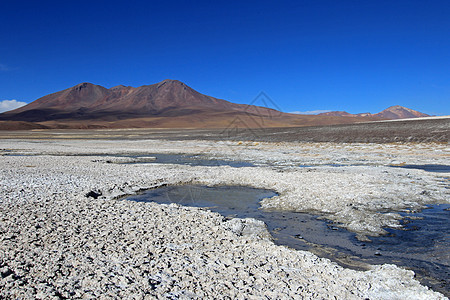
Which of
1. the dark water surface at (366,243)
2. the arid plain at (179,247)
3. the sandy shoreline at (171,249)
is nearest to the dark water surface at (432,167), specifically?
the arid plain at (179,247)

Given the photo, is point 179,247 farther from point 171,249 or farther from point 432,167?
point 432,167

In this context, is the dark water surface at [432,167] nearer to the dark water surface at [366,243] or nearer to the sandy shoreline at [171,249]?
the sandy shoreline at [171,249]

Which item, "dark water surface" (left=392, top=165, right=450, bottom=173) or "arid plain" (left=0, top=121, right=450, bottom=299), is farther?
"dark water surface" (left=392, top=165, right=450, bottom=173)

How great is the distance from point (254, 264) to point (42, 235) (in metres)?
3.87

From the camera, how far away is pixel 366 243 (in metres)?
6.42

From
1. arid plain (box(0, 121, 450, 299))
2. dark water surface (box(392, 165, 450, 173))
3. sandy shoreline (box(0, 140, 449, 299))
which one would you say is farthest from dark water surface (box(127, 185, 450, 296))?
dark water surface (box(392, 165, 450, 173))

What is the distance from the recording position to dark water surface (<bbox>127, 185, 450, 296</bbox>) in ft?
17.9

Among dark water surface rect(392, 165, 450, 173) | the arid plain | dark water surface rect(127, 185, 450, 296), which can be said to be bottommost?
dark water surface rect(127, 185, 450, 296)

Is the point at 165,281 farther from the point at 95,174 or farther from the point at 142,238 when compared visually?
the point at 95,174

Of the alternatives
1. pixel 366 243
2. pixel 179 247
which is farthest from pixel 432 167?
pixel 179 247

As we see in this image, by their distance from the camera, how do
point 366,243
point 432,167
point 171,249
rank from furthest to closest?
1. point 432,167
2. point 366,243
3. point 171,249

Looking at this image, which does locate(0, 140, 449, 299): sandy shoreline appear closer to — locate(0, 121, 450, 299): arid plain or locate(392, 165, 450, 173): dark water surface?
locate(0, 121, 450, 299): arid plain

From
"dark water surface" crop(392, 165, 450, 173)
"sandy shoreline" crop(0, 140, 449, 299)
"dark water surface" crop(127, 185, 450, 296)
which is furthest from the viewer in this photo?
"dark water surface" crop(392, 165, 450, 173)

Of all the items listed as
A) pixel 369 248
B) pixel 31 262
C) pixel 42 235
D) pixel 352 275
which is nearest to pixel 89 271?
pixel 31 262
